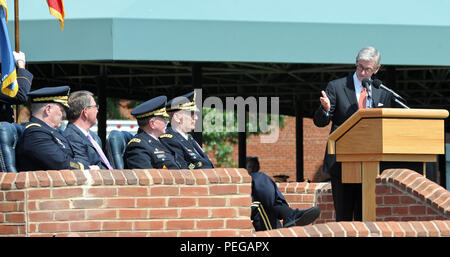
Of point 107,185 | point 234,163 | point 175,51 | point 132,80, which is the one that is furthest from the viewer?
point 234,163

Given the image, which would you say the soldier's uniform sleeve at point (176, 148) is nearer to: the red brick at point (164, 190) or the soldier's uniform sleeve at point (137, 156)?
the soldier's uniform sleeve at point (137, 156)

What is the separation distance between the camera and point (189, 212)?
6.59 m

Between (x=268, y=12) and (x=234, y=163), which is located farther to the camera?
(x=234, y=163)

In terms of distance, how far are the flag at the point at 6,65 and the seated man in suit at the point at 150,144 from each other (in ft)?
3.98

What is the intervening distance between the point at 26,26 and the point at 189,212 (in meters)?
7.76

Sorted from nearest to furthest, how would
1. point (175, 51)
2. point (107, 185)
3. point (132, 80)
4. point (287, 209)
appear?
A: 1. point (107, 185)
2. point (287, 209)
3. point (175, 51)
4. point (132, 80)

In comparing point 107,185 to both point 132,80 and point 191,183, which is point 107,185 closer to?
point 191,183

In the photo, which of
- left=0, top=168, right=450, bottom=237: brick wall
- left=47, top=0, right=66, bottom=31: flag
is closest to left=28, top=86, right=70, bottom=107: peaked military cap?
left=0, top=168, right=450, bottom=237: brick wall

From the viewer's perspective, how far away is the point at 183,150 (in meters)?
8.66

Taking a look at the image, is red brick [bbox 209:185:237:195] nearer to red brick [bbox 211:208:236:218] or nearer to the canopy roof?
red brick [bbox 211:208:236:218]

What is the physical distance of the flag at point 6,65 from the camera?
7.46 meters

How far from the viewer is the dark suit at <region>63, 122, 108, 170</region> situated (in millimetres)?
7648

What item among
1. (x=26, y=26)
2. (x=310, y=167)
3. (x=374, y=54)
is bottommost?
(x=310, y=167)

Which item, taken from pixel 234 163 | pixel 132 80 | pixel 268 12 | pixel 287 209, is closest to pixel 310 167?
pixel 234 163
